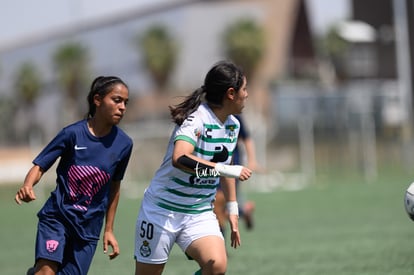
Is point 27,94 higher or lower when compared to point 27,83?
lower

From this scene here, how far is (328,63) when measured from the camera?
8581cm

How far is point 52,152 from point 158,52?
5028cm

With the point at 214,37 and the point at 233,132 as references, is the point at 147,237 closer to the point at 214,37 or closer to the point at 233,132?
the point at 233,132

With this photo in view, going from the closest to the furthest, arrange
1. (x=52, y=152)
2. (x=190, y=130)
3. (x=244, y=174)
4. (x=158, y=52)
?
1. (x=244, y=174)
2. (x=190, y=130)
3. (x=52, y=152)
4. (x=158, y=52)

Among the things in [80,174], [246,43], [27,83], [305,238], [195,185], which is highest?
[246,43]

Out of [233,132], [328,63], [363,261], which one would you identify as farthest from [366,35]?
[328,63]

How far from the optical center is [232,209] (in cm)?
684

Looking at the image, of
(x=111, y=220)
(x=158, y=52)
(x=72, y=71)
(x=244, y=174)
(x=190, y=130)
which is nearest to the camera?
(x=244, y=174)

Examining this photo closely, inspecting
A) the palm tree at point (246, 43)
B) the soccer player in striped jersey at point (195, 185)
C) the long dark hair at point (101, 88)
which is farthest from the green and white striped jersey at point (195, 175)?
the palm tree at point (246, 43)

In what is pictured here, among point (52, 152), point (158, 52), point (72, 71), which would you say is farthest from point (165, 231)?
point (158, 52)

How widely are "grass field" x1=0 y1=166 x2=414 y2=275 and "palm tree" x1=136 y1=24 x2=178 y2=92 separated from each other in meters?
30.5

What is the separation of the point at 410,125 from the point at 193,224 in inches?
1068

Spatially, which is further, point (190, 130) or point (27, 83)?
point (27, 83)

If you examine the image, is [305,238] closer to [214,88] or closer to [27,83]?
[214,88]
